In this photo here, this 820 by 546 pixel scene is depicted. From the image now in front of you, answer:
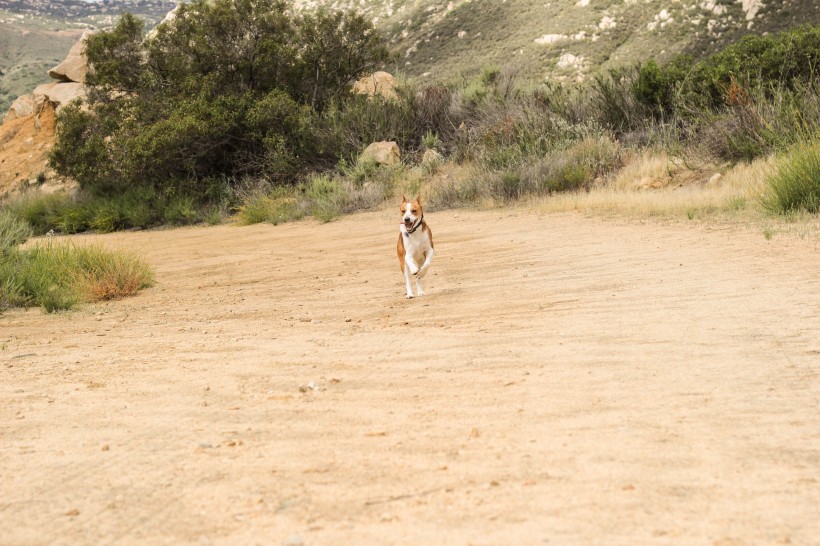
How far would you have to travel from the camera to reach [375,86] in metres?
27.7

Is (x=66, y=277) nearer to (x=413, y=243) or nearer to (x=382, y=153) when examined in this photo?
(x=413, y=243)

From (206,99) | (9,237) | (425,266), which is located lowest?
(425,266)

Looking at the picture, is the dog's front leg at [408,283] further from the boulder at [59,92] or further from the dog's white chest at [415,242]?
the boulder at [59,92]

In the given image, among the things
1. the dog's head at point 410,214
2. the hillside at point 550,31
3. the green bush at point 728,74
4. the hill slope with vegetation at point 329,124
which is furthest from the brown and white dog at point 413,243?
the hillside at point 550,31

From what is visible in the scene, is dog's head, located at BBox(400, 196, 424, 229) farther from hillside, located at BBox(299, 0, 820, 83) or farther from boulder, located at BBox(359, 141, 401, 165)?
hillside, located at BBox(299, 0, 820, 83)

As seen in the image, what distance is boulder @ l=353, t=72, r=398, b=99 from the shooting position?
27797mm

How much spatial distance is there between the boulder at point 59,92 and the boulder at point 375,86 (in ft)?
30.8

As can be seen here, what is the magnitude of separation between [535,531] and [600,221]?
1157cm

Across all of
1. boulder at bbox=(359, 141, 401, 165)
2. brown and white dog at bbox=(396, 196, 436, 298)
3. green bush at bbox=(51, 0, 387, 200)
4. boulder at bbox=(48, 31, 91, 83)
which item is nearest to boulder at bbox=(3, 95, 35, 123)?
boulder at bbox=(48, 31, 91, 83)

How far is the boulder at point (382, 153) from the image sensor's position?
77.5 feet

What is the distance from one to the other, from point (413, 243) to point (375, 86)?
63.9 ft

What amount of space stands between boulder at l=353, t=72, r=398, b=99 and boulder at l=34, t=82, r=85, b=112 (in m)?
9.39

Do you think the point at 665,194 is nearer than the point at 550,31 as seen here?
Yes

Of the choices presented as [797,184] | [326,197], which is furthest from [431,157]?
[797,184]
